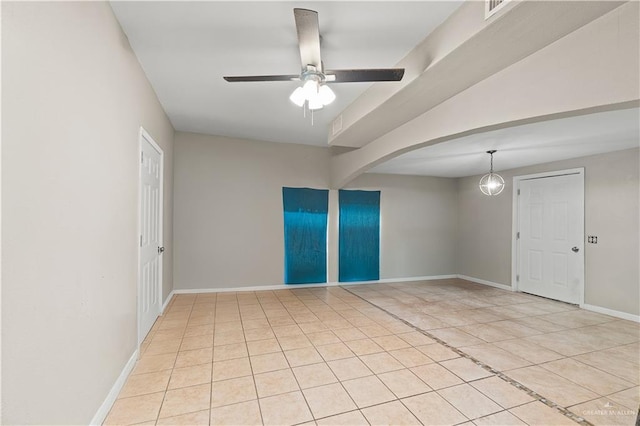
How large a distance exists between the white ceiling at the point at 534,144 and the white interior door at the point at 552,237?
48 centimetres

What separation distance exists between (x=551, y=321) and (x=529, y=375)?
1.91 metres

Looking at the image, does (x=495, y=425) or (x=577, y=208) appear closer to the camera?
(x=495, y=425)

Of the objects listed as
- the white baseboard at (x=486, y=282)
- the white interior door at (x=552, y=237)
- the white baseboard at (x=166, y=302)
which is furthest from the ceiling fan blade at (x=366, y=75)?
the white baseboard at (x=486, y=282)

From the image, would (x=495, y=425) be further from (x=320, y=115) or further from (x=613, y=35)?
(x=320, y=115)

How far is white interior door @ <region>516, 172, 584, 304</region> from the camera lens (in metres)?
4.64

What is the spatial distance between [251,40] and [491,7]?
1.63 meters

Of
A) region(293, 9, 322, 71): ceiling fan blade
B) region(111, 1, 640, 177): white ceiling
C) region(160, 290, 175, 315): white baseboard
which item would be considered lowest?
region(160, 290, 175, 315): white baseboard

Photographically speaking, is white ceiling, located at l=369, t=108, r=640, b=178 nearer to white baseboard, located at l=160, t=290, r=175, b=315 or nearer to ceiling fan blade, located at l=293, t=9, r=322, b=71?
ceiling fan blade, located at l=293, t=9, r=322, b=71

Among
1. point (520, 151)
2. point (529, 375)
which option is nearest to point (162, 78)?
point (529, 375)

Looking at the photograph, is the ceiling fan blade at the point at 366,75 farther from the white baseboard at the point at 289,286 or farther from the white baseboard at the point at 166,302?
the white baseboard at the point at 289,286

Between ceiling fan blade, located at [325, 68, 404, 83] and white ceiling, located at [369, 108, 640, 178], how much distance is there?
2093 millimetres

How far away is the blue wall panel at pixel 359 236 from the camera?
19.3 feet

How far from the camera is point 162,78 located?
290 cm

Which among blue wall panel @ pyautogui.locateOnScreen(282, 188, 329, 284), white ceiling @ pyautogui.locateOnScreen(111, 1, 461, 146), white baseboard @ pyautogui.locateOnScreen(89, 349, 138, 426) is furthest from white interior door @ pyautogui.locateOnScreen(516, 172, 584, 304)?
white baseboard @ pyautogui.locateOnScreen(89, 349, 138, 426)
